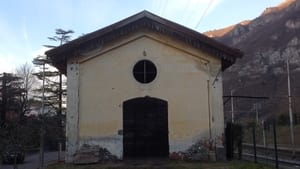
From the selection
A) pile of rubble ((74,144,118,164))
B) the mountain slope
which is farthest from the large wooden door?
the mountain slope

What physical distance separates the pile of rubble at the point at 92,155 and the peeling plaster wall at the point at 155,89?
8.4 inches

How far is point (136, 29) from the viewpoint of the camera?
2236 centimetres

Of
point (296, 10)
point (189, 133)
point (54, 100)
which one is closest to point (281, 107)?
point (54, 100)

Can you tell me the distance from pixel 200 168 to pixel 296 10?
140 m

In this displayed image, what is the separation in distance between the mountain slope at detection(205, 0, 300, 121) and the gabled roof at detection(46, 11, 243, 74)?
7208 centimetres

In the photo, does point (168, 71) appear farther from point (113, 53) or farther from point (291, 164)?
point (291, 164)

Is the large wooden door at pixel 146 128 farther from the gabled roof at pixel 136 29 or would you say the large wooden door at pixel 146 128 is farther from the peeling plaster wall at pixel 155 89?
the gabled roof at pixel 136 29

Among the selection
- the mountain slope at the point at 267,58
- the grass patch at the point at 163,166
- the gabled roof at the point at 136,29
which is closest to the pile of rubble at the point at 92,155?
the grass patch at the point at 163,166

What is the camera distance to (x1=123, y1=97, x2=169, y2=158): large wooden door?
72.7ft

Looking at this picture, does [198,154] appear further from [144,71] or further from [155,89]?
[144,71]

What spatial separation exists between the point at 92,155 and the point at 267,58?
120070 millimetres

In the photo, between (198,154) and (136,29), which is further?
(136,29)

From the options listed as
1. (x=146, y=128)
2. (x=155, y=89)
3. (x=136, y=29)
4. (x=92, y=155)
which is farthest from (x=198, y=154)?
(x=136, y=29)

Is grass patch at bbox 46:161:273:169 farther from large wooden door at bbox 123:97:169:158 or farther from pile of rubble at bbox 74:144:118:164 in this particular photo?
large wooden door at bbox 123:97:169:158
